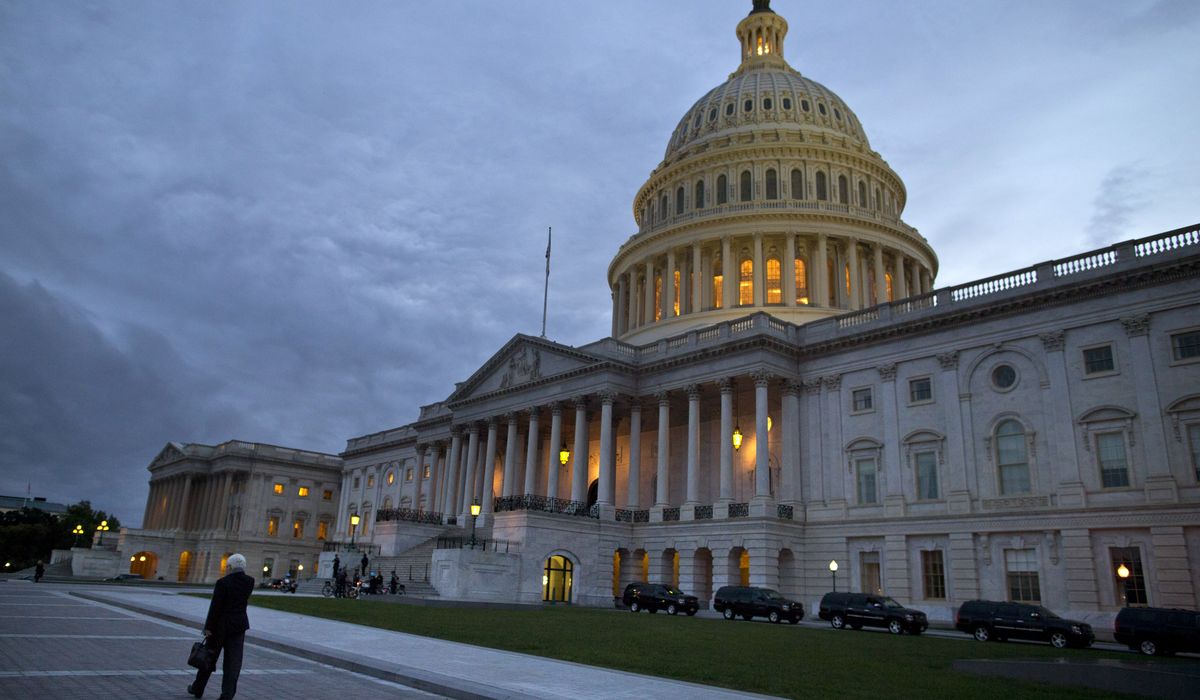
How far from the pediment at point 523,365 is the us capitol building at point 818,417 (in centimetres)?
22

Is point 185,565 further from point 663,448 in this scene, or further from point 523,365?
point 663,448

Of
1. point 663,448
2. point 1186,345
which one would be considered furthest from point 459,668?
point 663,448

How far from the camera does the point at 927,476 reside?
44.1m

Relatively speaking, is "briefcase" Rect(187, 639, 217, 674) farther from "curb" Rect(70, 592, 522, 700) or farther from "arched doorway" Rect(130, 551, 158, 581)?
"arched doorway" Rect(130, 551, 158, 581)

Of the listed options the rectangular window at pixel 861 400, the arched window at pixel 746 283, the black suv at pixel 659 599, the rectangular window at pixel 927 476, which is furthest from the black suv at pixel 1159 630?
the arched window at pixel 746 283

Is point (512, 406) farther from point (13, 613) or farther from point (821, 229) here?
point (13, 613)

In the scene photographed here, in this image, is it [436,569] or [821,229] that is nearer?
[436,569]

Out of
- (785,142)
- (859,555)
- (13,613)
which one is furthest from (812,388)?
(13,613)

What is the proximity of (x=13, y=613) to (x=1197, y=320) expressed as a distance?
43812 millimetres

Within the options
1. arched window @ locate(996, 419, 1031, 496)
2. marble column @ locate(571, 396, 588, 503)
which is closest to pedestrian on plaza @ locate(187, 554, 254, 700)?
arched window @ locate(996, 419, 1031, 496)

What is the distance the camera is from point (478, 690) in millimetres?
11625

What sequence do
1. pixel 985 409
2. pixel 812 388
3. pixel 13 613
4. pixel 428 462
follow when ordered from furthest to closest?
pixel 428 462
pixel 812 388
pixel 985 409
pixel 13 613

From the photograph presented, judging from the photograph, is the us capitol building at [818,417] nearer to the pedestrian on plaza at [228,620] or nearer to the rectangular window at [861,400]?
the rectangular window at [861,400]

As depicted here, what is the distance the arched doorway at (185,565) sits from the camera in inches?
3942
